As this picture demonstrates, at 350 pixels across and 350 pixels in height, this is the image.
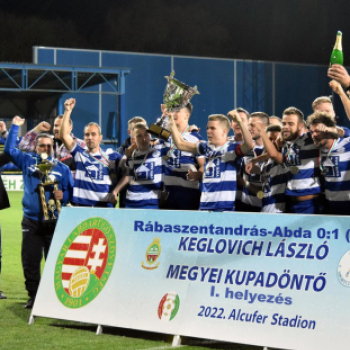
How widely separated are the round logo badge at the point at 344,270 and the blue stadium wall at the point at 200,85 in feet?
115

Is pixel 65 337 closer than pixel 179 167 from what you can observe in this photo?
Yes

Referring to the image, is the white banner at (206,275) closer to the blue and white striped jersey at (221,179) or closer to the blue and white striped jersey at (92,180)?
the blue and white striped jersey at (221,179)

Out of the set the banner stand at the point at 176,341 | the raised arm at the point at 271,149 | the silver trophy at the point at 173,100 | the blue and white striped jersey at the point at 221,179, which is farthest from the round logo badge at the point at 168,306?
the silver trophy at the point at 173,100

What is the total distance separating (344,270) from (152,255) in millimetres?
1783

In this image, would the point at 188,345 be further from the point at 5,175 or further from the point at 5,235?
the point at 5,175

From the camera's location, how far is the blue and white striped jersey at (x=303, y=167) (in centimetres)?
653

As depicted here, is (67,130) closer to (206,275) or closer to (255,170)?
(255,170)

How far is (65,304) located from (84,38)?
46933 mm

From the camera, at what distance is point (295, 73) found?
43.9 meters

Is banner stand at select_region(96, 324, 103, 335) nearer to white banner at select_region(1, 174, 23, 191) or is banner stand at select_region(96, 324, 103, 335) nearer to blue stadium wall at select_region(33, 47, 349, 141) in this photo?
white banner at select_region(1, 174, 23, 191)

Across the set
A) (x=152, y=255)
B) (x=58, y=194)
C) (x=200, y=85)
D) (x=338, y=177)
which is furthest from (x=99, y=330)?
(x=200, y=85)

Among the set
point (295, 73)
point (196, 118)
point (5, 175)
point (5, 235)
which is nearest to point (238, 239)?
point (5, 235)

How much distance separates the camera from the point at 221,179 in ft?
22.7

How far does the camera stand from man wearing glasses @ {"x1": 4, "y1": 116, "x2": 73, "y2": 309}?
780cm
